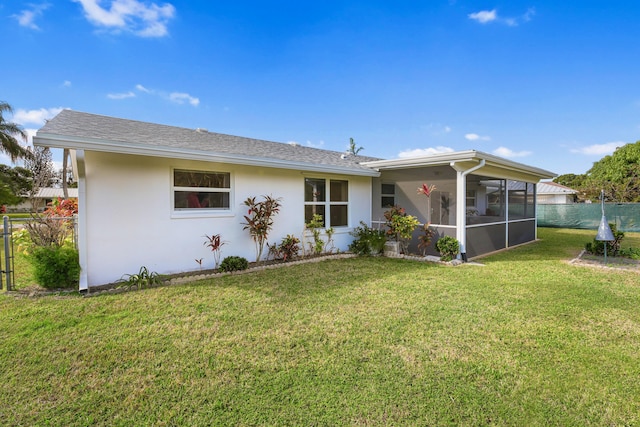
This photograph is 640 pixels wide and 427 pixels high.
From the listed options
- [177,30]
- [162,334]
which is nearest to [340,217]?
[162,334]

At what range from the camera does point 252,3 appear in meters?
9.93

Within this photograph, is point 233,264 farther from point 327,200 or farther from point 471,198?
point 471,198

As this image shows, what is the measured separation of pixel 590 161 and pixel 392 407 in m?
50.3

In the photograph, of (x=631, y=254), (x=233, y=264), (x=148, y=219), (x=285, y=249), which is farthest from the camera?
(x=631, y=254)

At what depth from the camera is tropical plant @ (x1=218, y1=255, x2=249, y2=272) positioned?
6.80 metres

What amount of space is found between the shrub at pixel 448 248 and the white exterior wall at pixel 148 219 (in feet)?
16.5

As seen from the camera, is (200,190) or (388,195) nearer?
(200,190)

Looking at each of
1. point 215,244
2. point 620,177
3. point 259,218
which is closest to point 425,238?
point 259,218

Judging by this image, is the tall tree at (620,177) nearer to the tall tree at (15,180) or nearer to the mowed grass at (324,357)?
the mowed grass at (324,357)

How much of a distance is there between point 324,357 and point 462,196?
22.1 ft

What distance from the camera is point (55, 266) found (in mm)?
5383

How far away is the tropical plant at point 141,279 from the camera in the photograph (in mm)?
5582

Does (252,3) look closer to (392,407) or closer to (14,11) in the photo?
(14,11)

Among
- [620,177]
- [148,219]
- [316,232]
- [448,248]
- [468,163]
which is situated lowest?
[448,248]
